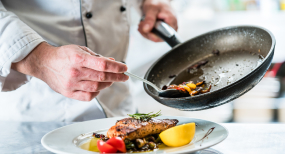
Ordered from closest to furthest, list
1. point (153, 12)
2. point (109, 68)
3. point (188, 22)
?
point (109, 68), point (153, 12), point (188, 22)

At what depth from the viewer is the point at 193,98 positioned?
0.86 metres

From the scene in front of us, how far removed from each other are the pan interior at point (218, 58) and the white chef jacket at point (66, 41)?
1.18 ft

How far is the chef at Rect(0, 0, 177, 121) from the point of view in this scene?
0.94 metres

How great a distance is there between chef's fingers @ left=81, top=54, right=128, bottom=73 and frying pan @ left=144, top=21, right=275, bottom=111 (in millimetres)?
168

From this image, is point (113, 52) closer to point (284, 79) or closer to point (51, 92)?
point (51, 92)

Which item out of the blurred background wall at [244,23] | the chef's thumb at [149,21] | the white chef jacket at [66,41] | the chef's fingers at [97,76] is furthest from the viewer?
the blurred background wall at [244,23]

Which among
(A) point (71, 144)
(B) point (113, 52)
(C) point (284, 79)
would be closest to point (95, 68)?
(A) point (71, 144)

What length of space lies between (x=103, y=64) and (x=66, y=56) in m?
0.17

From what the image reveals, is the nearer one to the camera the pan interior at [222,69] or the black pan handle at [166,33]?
the pan interior at [222,69]

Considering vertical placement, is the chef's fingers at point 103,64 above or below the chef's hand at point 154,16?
below

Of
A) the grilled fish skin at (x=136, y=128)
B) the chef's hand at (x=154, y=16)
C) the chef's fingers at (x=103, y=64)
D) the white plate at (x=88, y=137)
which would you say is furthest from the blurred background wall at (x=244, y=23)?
the chef's fingers at (x=103, y=64)

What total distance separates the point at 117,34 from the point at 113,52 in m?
0.10

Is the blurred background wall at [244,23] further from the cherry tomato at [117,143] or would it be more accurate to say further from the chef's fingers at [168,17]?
the cherry tomato at [117,143]

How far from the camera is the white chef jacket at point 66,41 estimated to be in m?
1.29
